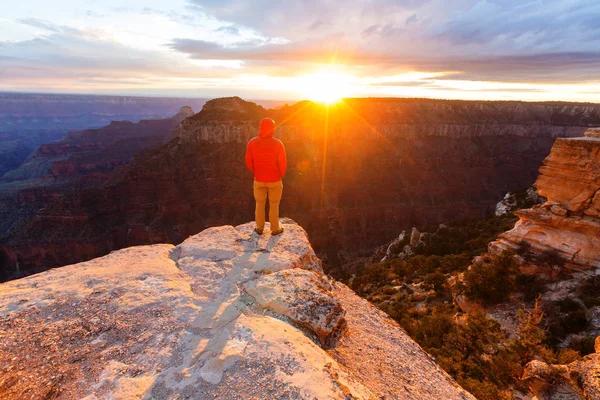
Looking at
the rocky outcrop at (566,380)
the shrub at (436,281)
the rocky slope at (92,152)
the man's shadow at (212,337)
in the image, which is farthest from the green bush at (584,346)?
the rocky slope at (92,152)

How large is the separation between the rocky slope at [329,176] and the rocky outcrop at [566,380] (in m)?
31.8

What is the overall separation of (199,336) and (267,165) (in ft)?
11.2

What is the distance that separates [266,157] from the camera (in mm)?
Result: 5836

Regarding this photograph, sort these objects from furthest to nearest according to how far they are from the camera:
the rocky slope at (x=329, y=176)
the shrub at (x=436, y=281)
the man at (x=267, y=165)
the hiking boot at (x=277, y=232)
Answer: the rocky slope at (x=329, y=176) < the shrub at (x=436, y=281) < the hiking boot at (x=277, y=232) < the man at (x=267, y=165)

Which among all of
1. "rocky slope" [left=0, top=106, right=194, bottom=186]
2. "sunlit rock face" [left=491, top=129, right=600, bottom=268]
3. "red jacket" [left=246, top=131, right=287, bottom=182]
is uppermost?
"red jacket" [left=246, top=131, right=287, bottom=182]

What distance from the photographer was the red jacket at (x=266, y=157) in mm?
5762

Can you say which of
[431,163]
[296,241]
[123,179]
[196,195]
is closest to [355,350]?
[296,241]

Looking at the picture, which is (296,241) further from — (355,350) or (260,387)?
(260,387)

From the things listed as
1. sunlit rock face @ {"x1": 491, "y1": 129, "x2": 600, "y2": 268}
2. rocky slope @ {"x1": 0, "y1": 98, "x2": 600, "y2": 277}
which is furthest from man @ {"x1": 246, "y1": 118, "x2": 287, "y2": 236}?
rocky slope @ {"x1": 0, "y1": 98, "x2": 600, "y2": 277}

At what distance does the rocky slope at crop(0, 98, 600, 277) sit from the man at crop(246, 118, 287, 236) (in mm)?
32341

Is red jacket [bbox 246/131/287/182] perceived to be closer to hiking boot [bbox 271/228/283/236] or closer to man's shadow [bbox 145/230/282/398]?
hiking boot [bbox 271/228/283/236]

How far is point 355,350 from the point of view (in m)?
4.15

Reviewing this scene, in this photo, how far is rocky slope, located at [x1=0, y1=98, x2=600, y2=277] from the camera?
39.8 meters

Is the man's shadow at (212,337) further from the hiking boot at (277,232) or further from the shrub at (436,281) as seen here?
the shrub at (436,281)
